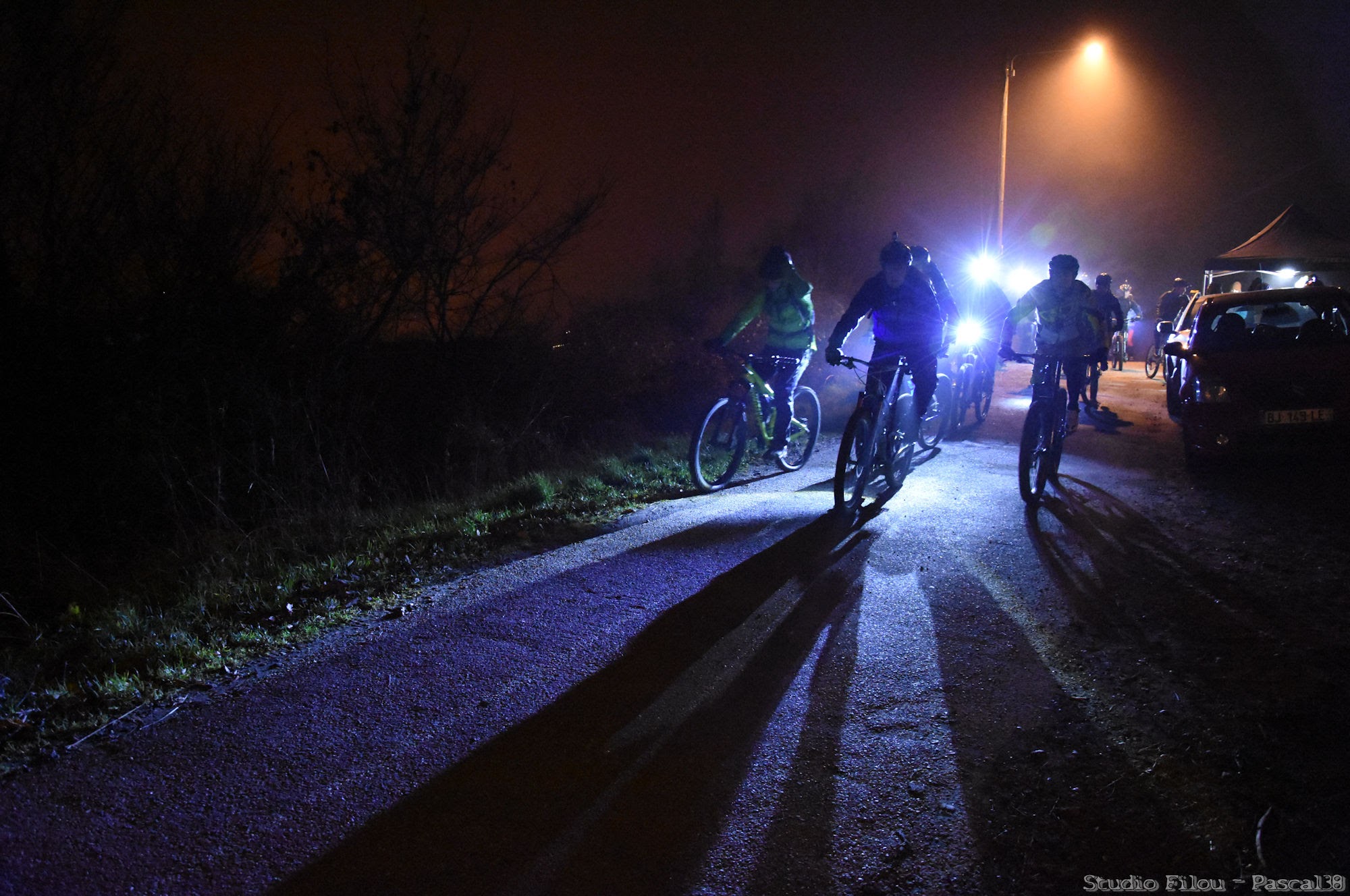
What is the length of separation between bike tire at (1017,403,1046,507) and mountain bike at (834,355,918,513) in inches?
37.3

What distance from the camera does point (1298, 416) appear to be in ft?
22.5

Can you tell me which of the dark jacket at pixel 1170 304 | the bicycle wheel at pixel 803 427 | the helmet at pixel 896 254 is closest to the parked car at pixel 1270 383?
the helmet at pixel 896 254

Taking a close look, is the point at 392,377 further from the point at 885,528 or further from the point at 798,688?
the point at 798,688

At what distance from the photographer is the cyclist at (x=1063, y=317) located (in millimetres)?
7230

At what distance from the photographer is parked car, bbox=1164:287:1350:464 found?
6.82 metres

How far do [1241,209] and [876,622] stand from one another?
40447 mm

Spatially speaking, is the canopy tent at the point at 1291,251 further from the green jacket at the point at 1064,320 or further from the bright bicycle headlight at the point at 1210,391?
the green jacket at the point at 1064,320

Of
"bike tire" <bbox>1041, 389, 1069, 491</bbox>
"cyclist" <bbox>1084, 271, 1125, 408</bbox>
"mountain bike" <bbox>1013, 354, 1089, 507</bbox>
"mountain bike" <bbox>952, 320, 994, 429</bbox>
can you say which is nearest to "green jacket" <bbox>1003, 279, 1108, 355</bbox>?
"mountain bike" <bbox>1013, 354, 1089, 507</bbox>

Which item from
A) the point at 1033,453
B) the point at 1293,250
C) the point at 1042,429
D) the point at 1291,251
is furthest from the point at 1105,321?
the point at 1293,250

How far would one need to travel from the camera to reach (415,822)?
2.53 meters

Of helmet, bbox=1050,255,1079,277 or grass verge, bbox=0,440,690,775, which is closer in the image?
grass verge, bbox=0,440,690,775

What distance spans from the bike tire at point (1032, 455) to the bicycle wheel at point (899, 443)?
0.94m

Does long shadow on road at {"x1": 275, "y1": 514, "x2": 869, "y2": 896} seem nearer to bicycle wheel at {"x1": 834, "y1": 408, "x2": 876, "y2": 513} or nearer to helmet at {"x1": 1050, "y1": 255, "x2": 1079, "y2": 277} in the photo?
bicycle wheel at {"x1": 834, "y1": 408, "x2": 876, "y2": 513}

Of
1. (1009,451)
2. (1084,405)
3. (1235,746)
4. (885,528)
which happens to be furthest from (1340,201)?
(1235,746)
